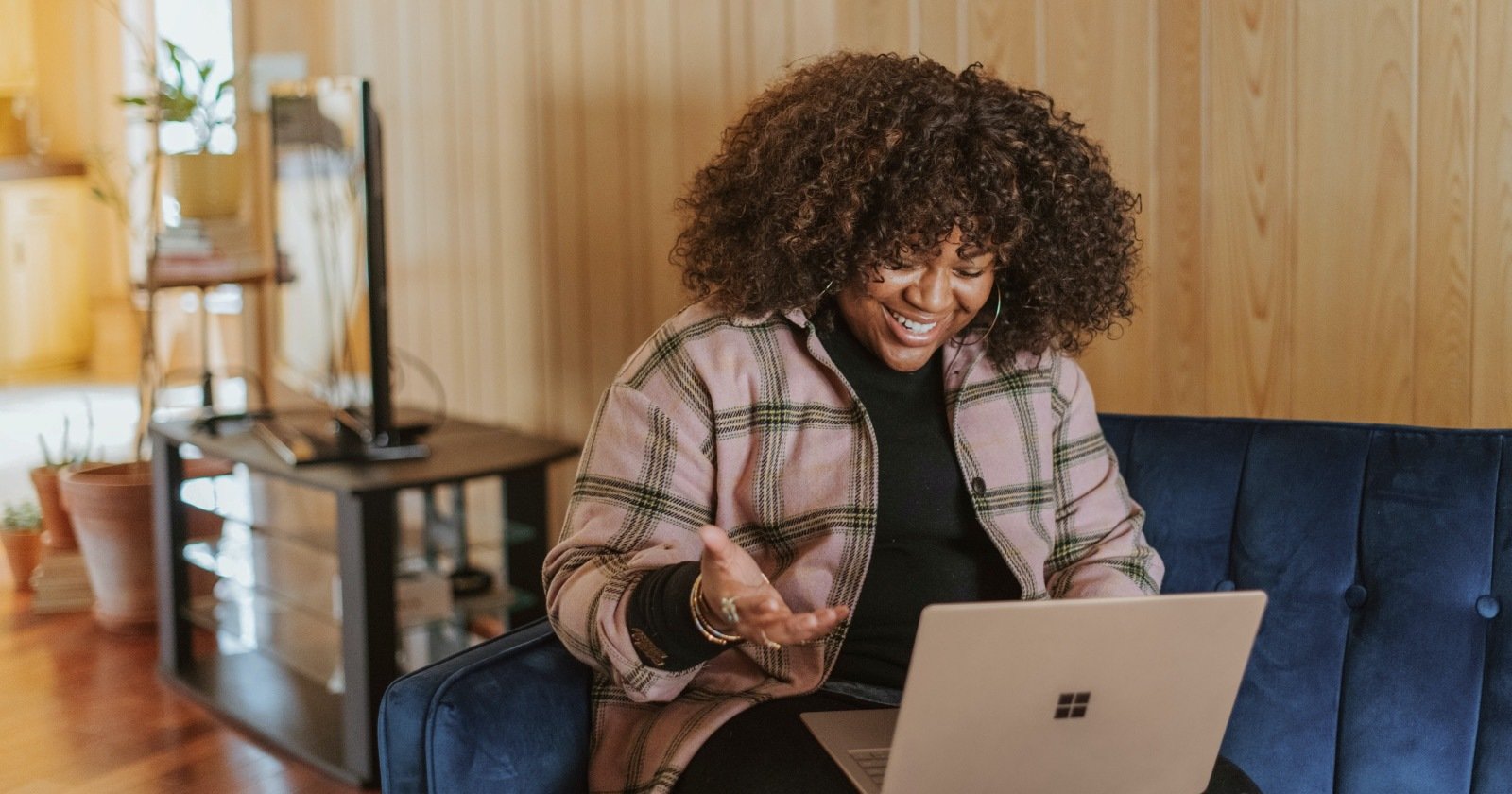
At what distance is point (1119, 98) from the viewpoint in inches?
78.8

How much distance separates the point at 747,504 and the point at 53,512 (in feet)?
9.30

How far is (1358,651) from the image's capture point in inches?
60.8

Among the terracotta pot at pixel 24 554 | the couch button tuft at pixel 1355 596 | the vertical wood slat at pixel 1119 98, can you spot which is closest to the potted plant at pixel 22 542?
the terracotta pot at pixel 24 554

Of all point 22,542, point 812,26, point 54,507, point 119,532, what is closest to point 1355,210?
point 812,26

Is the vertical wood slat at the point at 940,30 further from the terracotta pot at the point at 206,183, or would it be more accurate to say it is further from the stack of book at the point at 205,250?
the stack of book at the point at 205,250

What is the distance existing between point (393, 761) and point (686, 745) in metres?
0.27

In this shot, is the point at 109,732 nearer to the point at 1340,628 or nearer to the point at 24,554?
the point at 24,554

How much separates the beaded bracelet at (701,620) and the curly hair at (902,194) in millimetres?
374

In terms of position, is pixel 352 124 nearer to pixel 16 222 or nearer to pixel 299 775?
pixel 299 775

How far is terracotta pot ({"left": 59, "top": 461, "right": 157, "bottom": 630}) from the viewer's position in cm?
337

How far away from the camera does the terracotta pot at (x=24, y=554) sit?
3.86 m

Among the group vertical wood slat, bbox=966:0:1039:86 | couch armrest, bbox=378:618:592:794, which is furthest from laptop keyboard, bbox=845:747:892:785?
vertical wood slat, bbox=966:0:1039:86

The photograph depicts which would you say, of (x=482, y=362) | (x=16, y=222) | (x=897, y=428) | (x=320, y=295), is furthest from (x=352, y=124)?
(x=16, y=222)

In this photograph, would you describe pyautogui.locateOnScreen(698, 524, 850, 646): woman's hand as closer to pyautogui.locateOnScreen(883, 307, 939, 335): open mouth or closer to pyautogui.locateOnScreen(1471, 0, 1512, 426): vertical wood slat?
pyautogui.locateOnScreen(883, 307, 939, 335): open mouth
